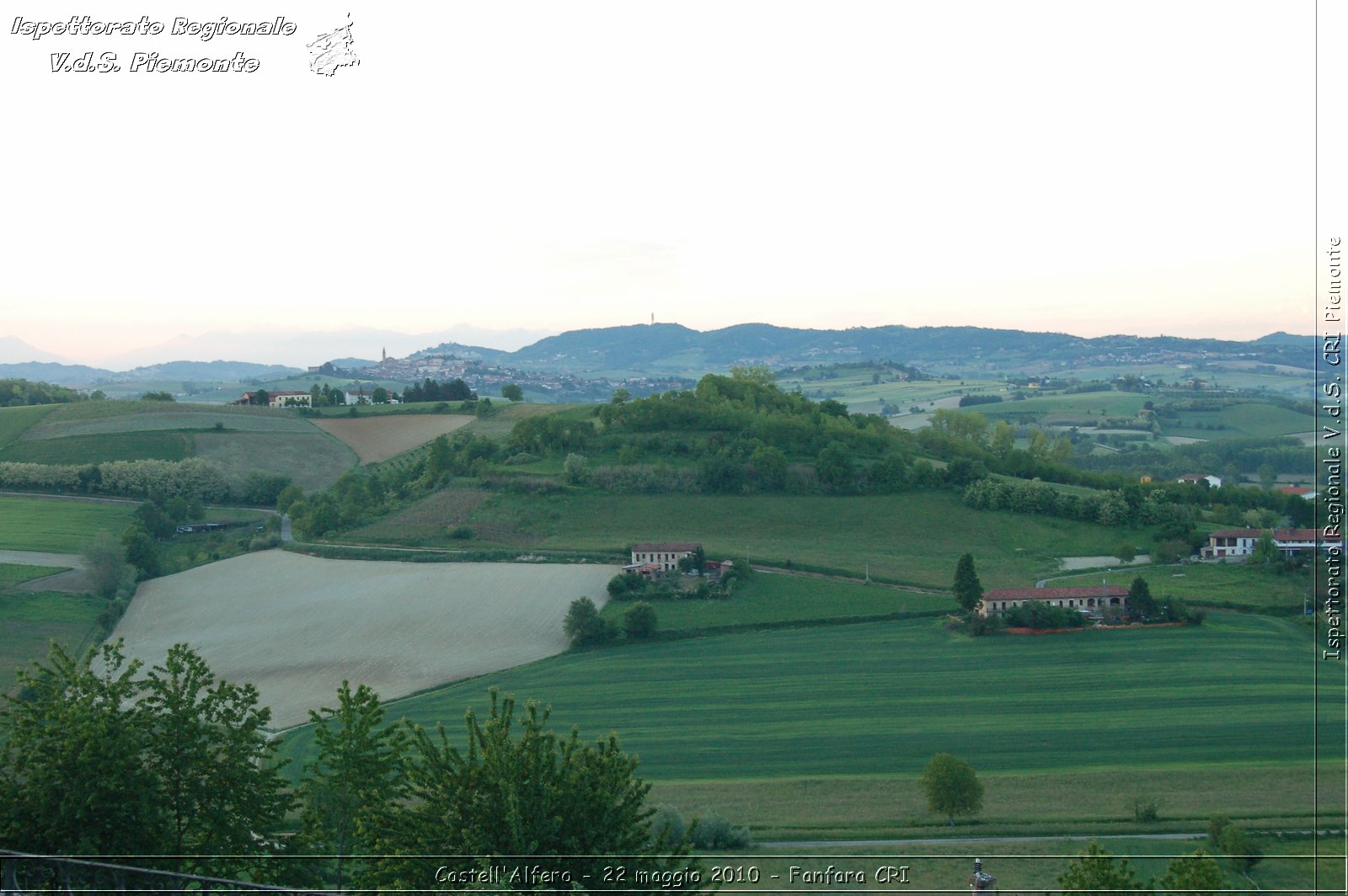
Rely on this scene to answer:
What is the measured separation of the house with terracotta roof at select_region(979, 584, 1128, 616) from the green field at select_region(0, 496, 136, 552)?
39861 millimetres

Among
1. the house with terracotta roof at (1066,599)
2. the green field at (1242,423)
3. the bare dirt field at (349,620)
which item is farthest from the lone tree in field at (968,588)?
the green field at (1242,423)

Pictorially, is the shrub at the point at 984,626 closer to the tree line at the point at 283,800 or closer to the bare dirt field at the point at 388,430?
the tree line at the point at 283,800

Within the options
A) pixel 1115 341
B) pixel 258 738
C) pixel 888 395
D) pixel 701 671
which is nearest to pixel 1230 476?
pixel 701 671

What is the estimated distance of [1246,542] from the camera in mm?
42438

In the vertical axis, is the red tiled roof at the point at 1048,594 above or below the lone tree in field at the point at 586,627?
above

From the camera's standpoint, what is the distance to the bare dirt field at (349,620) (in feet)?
110

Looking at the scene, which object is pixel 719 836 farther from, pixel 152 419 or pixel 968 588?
pixel 152 419

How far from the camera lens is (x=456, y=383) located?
8819cm

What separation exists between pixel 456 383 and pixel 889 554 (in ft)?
168

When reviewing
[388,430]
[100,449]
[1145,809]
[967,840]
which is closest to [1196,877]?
[967,840]

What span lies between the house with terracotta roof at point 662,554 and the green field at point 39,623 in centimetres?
2109

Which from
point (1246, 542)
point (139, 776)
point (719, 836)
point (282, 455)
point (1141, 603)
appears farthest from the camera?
point (282, 455)

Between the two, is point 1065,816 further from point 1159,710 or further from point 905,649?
point 905,649

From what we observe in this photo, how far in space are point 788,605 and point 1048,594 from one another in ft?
30.9
